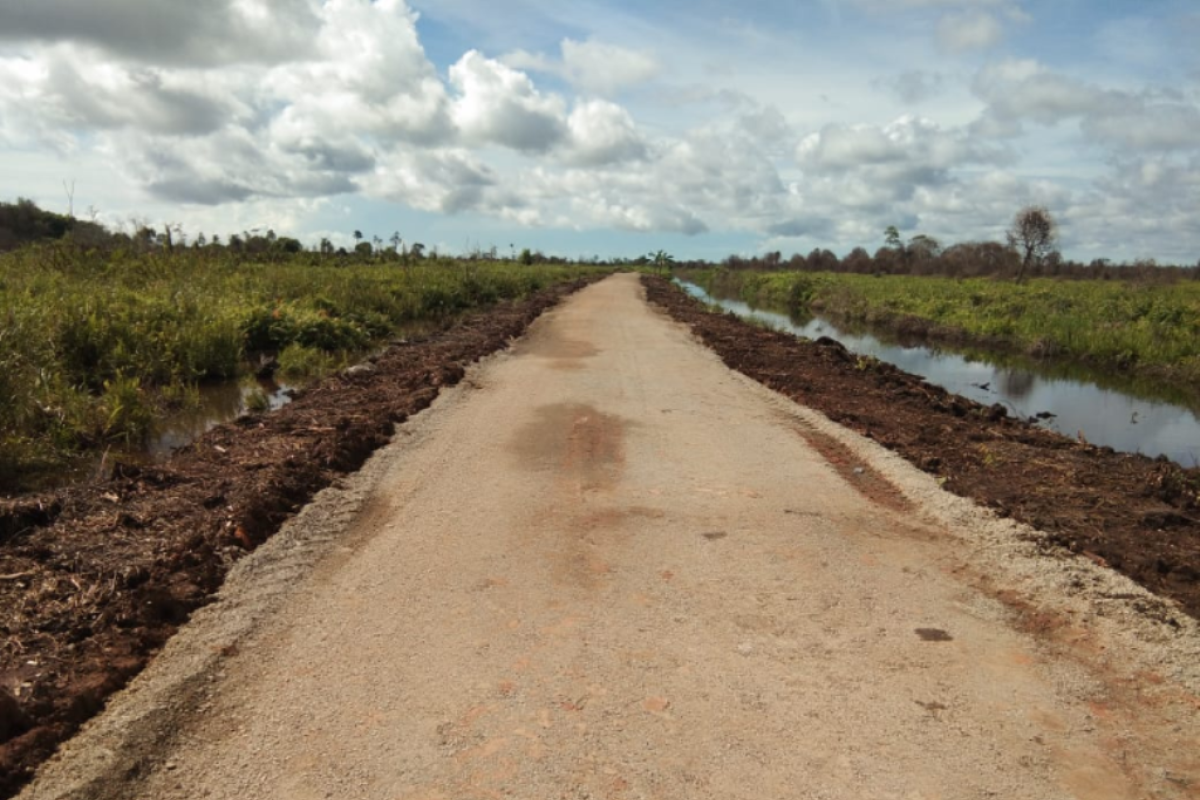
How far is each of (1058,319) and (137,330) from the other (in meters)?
21.7

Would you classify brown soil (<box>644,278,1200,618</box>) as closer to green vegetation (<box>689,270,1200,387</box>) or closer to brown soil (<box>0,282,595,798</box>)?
brown soil (<box>0,282,595,798</box>)

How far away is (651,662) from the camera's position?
11.9ft

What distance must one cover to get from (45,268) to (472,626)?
14.0 m

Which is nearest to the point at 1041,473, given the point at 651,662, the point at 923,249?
the point at 651,662

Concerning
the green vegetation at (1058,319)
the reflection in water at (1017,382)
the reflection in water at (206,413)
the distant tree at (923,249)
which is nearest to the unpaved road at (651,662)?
the reflection in water at (206,413)

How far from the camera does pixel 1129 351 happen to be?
707 inches

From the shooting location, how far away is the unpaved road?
9.46 ft

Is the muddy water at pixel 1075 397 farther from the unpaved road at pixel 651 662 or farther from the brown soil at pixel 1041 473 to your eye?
the unpaved road at pixel 651 662

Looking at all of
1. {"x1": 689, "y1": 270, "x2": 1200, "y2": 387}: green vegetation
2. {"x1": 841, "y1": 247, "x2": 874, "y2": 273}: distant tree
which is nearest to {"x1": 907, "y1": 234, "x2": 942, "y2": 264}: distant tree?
{"x1": 841, "y1": 247, "x2": 874, "y2": 273}: distant tree

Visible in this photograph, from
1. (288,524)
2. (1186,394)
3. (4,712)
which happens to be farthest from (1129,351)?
(4,712)

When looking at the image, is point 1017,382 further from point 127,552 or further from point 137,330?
point 127,552

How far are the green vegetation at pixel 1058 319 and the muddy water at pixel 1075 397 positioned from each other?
2.45 ft

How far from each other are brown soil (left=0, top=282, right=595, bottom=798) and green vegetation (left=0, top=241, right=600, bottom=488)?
54.4 inches

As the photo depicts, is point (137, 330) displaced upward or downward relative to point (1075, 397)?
upward
